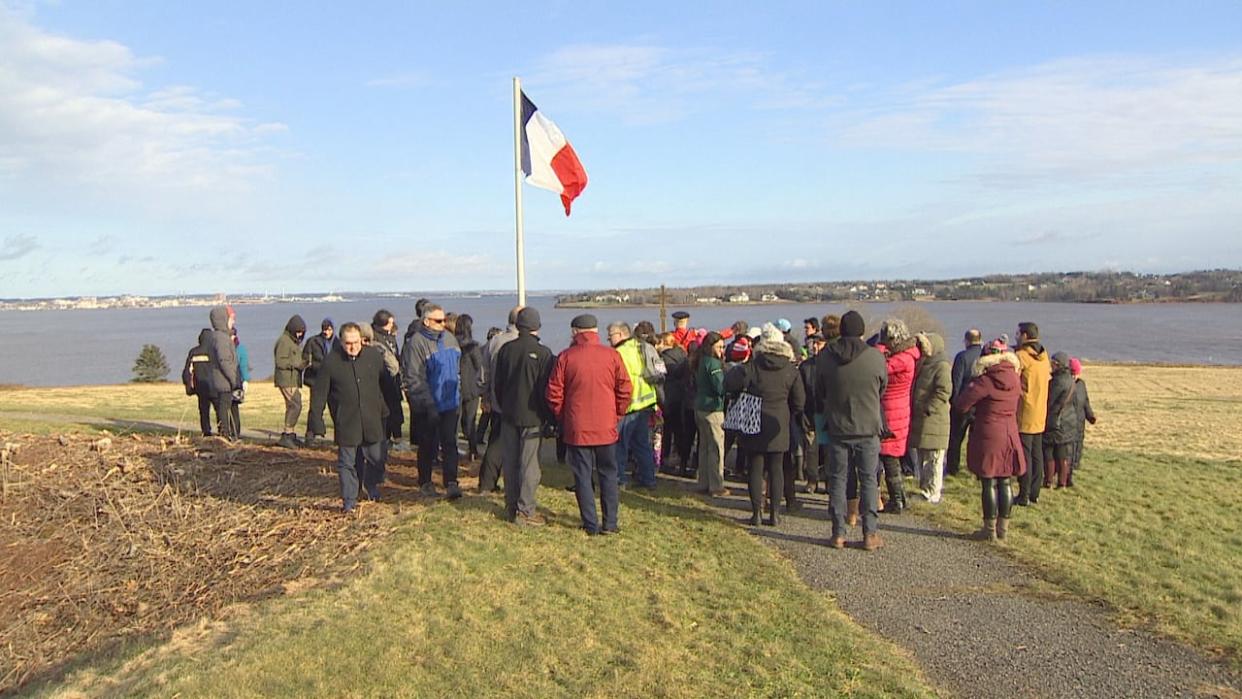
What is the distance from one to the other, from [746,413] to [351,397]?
11.8 feet

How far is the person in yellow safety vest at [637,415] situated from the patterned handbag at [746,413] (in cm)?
134

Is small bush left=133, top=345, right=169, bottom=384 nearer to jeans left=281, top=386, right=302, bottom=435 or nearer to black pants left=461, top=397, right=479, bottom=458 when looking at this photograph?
jeans left=281, top=386, right=302, bottom=435

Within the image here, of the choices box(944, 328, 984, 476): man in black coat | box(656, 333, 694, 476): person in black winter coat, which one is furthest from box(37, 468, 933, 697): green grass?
box(944, 328, 984, 476): man in black coat

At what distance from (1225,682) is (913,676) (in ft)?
5.83

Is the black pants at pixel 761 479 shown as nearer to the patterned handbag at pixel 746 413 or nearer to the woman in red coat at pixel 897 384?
the patterned handbag at pixel 746 413

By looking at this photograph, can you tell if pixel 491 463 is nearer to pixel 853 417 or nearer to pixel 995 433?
pixel 853 417

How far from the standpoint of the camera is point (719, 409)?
9.03m

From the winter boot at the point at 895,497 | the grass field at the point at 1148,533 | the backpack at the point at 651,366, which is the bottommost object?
the grass field at the point at 1148,533

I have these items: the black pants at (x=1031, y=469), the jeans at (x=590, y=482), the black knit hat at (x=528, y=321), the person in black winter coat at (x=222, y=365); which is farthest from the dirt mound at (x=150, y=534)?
the black pants at (x=1031, y=469)

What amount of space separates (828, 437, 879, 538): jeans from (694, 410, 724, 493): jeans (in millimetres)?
1923

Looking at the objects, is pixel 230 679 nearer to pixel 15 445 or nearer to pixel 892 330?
pixel 892 330

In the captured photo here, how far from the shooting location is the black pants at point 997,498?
7.62m

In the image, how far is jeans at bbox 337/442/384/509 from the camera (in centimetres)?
759

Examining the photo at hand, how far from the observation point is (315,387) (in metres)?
7.52
